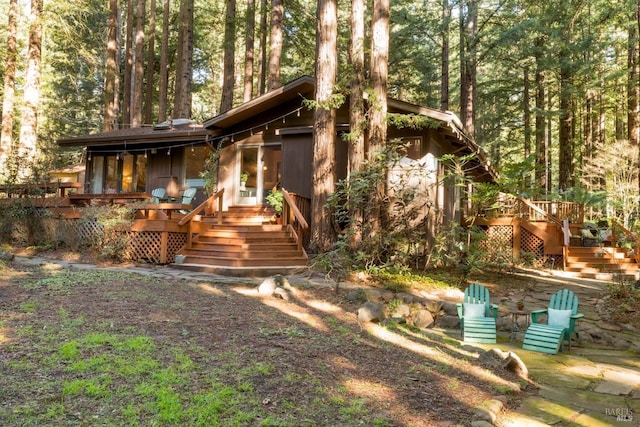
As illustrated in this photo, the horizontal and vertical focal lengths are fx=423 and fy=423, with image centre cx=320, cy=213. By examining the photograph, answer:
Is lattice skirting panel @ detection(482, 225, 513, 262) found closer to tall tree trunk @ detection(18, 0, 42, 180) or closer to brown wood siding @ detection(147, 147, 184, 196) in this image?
brown wood siding @ detection(147, 147, 184, 196)

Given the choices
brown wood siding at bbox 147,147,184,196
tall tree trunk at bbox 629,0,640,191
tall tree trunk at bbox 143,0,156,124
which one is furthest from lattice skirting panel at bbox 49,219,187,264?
tall tree trunk at bbox 629,0,640,191

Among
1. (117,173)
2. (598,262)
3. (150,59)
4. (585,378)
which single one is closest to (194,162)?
(117,173)

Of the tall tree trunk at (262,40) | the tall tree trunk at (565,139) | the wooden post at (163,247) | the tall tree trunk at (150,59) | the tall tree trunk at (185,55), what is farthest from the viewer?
the tall tree trunk at (150,59)

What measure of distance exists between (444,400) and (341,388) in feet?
2.69

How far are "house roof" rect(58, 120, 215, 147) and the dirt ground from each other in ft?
23.4

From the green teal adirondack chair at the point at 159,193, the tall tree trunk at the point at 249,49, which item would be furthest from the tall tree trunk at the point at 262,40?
the green teal adirondack chair at the point at 159,193

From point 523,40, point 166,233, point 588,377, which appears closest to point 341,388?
point 588,377

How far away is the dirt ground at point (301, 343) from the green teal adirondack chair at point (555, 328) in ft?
3.22

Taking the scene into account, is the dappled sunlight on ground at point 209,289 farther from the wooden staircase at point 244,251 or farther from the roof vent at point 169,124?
the roof vent at point 169,124

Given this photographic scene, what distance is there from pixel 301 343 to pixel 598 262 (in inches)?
454

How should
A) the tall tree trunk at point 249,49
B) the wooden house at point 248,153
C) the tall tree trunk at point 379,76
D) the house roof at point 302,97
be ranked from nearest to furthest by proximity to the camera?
the tall tree trunk at point 379,76 < the house roof at point 302,97 < the wooden house at point 248,153 < the tall tree trunk at point 249,49

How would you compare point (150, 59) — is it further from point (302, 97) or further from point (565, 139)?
point (565, 139)

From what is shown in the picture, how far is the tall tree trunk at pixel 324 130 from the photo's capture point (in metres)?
9.44

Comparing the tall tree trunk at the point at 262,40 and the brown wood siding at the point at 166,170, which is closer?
the brown wood siding at the point at 166,170
